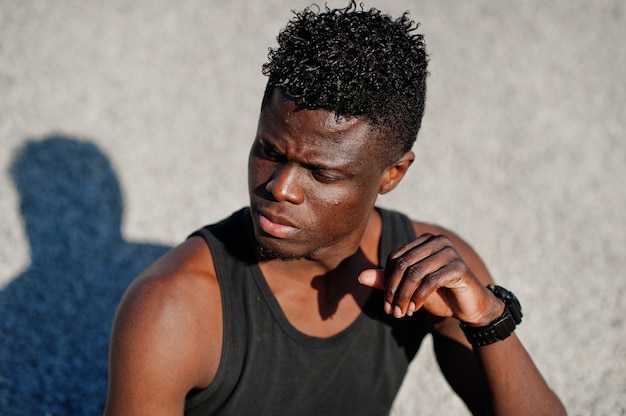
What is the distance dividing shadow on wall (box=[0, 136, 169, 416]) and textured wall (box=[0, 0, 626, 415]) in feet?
0.05

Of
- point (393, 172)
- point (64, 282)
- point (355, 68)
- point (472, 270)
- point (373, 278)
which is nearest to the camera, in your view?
point (355, 68)

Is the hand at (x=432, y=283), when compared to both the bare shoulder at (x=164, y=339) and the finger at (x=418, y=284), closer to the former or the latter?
the finger at (x=418, y=284)

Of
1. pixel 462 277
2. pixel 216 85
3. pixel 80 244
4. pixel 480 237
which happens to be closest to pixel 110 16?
pixel 216 85

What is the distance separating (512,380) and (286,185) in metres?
1.28

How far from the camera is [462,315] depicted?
2.69m

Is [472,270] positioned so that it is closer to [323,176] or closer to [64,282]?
[323,176]

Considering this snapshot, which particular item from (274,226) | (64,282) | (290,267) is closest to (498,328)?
(290,267)

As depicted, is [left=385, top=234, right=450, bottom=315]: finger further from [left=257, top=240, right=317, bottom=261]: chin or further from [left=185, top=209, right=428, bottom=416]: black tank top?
[left=185, top=209, right=428, bottom=416]: black tank top

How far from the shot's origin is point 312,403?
3004 mm

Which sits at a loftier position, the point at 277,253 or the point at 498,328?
the point at 277,253

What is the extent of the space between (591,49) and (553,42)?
564 millimetres

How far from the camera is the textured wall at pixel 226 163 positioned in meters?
4.76

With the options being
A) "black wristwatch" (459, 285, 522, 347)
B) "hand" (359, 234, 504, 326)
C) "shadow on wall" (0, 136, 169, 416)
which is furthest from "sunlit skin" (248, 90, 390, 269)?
"shadow on wall" (0, 136, 169, 416)

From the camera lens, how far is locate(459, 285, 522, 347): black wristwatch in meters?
2.75
